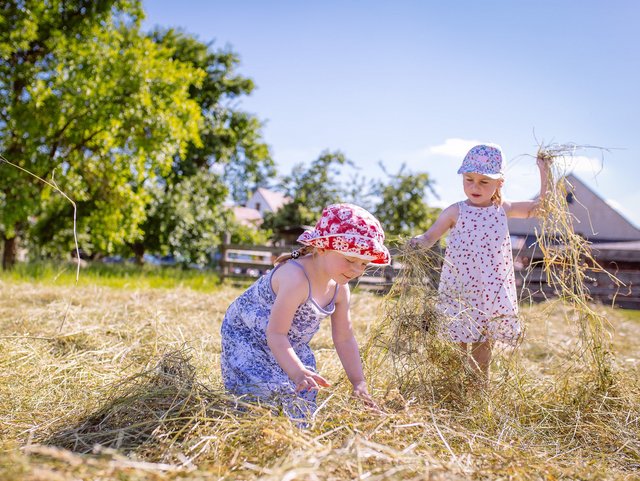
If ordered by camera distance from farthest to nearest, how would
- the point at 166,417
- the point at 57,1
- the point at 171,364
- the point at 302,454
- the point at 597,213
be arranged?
the point at 597,213
the point at 57,1
the point at 171,364
the point at 166,417
the point at 302,454

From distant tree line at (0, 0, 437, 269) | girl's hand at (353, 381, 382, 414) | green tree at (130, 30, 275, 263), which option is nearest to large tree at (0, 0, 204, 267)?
distant tree line at (0, 0, 437, 269)

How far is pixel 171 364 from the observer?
2.79 m

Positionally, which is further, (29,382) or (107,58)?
(107,58)

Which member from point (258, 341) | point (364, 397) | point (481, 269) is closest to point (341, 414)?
point (364, 397)

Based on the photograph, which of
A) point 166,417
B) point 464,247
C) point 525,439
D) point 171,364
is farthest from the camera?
point 464,247

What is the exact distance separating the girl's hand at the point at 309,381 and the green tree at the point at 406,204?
1927 centimetres

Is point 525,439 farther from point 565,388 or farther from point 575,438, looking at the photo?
point 565,388

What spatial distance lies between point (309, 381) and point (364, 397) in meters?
0.35

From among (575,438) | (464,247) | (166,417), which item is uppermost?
(464,247)

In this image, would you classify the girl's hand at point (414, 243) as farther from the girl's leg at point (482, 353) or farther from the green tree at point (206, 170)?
the green tree at point (206, 170)

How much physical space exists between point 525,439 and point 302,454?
1.39m

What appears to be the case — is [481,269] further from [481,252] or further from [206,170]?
[206,170]

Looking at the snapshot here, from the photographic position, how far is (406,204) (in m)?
21.8

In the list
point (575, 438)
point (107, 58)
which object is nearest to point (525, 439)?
point (575, 438)
